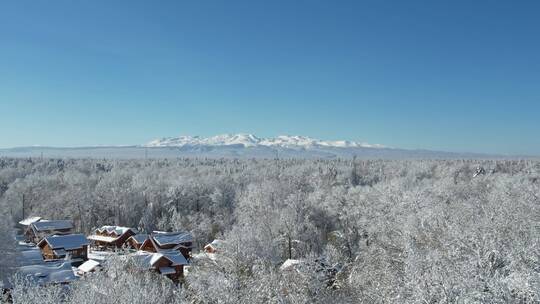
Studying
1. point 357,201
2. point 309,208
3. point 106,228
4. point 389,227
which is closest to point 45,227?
point 106,228

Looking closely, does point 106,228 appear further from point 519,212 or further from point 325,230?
point 519,212

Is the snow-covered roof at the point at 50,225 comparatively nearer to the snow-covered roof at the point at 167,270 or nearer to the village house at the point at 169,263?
the village house at the point at 169,263

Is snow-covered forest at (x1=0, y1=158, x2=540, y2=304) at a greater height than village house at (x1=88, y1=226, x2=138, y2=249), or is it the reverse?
snow-covered forest at (x1=0, y1=158, x2=540, y2=304)

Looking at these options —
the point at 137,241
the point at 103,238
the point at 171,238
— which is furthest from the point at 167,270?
the point at 103,238

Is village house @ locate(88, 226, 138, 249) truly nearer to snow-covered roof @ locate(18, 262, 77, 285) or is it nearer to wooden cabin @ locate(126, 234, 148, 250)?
wooden cabin @ locate(126, 234, 148, 250)

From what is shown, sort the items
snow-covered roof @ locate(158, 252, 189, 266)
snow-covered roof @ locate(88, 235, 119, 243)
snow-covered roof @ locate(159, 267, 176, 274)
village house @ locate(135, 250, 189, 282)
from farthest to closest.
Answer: snow-covered roof @ locate(88, 235, 119, 243)
snow-covered roof @ locate(158, 252, 189, 266)
village house @ locate(135, 250, 189, 282)
snow-covered roof @ locate(159, 267, 176, 274)

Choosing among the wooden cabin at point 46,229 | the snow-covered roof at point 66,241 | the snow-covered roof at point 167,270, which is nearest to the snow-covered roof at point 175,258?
the snow-covered roof at point 167,270

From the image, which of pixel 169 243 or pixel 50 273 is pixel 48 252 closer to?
pixel 169 243

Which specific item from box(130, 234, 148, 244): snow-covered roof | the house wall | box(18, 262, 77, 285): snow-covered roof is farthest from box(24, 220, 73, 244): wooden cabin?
box(18, 262, 77, 285): snow-covered roof
